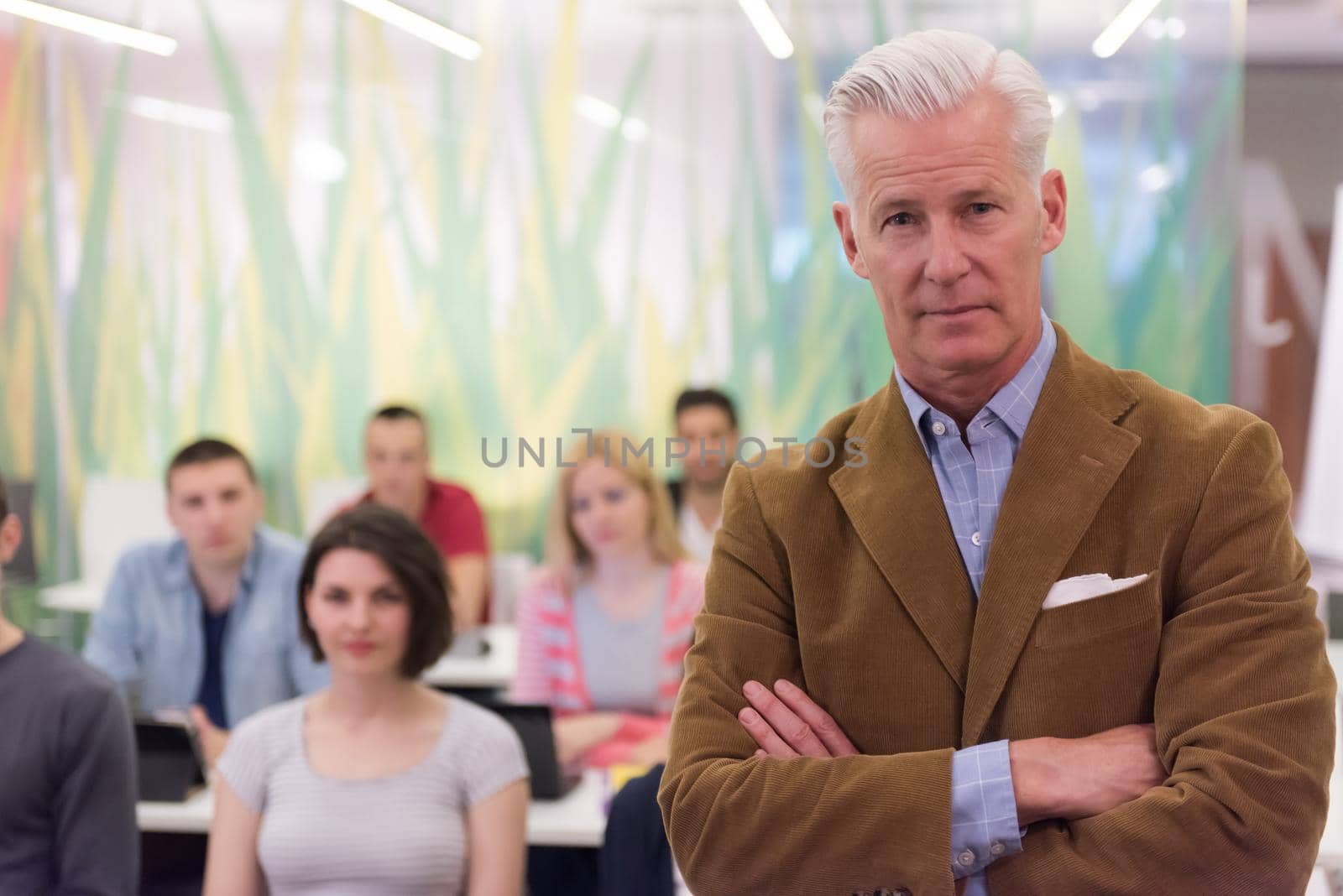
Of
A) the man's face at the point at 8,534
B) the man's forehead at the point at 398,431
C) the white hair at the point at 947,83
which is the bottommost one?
the man's face at the point at 8,534

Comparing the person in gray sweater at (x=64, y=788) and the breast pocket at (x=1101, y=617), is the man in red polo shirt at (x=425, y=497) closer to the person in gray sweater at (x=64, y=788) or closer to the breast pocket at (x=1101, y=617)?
the person in gray sweater at (x=64, y=788)

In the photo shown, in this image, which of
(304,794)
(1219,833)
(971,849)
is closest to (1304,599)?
(1219,833)

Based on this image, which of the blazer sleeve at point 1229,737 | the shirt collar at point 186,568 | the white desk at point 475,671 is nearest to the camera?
the blazer sleeve at point 1229,737

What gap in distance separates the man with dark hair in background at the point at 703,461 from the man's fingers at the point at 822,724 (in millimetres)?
2862

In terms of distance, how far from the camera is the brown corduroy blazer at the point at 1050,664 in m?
1.14

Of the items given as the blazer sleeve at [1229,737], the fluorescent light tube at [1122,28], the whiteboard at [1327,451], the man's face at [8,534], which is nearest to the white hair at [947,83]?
the blazer sleeve at [1229,737]

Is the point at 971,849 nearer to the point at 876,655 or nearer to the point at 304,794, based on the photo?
the point at 876,655

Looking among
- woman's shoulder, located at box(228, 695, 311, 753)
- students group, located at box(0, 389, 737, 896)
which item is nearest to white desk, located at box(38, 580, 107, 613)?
students group, located at box(0, 389, 737, 896)

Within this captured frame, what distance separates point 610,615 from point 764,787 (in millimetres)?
2289

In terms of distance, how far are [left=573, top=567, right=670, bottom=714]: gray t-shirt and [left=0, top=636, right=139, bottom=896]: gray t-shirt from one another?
1385mm

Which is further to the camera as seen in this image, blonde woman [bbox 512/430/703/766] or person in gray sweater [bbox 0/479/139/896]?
blonde woman [bbox 512/430/703/766]

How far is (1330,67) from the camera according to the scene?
22.8 feet

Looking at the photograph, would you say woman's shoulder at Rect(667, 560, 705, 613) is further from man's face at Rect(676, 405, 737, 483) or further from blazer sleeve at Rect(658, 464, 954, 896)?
blazer sleeve at Rect(658, 464, 954, 896)

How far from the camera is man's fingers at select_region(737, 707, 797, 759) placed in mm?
1261
